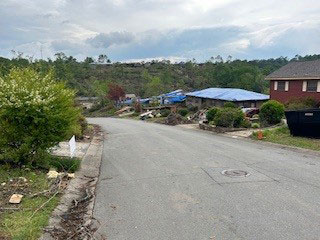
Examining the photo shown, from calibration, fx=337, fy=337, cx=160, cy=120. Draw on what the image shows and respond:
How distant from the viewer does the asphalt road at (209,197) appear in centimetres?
600

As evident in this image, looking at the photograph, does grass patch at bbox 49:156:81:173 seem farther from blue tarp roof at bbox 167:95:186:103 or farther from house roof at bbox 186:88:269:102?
blue tarp roof at bbox 167:95:186:103

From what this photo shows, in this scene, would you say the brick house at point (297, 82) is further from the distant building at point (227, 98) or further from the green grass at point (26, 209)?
the green grass at point (26, 209)

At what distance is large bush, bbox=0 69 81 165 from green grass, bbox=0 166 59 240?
0.74m

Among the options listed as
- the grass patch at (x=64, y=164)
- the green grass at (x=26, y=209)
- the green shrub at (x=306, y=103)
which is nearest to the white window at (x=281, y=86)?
the green shrub at (x=306, y=103)

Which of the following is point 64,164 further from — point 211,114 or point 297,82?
point 297,82

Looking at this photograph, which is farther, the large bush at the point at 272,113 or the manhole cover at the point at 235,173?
the large bush at the point at 272,113

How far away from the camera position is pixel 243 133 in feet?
67.9

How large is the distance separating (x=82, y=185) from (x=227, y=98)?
34558 millimetres

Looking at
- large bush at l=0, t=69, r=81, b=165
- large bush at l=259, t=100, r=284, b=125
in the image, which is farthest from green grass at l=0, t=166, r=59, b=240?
large bush at l=259, t=100, r=284, b=125

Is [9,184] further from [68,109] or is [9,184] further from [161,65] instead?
[161,65]

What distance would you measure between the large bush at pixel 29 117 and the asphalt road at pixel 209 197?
7.05 ft

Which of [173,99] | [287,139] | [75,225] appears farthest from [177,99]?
[75,225]

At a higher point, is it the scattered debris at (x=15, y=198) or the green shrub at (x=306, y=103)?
the scattered debris at (x=15, y=198)

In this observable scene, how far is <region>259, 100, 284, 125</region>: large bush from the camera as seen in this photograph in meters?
22.3
